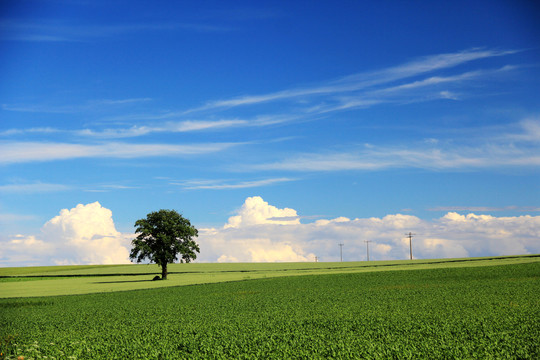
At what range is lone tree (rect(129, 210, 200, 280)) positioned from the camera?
265ft

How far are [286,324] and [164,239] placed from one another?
5376 centimetres

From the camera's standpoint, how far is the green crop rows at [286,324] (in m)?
21.3

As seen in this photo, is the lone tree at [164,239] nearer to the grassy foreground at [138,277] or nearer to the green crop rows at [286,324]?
the grassy foreground at [138,277]

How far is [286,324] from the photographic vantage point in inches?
1143

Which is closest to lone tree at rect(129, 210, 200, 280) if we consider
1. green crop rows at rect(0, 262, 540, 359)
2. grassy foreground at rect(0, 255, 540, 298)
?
grassy foreground at rect(0, 255, 540, 298)

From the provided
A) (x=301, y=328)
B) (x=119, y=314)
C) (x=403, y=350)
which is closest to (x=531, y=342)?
(x=403, y=350)

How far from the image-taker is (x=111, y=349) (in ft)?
75.4

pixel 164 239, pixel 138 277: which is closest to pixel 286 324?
pixel 164 239

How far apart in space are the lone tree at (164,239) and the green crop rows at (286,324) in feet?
90.7

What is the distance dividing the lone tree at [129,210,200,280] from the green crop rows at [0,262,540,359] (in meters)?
27.7

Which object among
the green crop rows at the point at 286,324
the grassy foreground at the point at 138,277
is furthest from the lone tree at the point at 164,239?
the green crop rows at the point at 286,324

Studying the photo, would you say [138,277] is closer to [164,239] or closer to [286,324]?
[164,239]

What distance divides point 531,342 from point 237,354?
13.2m

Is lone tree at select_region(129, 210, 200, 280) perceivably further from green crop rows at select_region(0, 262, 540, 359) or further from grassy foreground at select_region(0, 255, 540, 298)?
green crop rows at select_region(0, 262, 540, 359)
